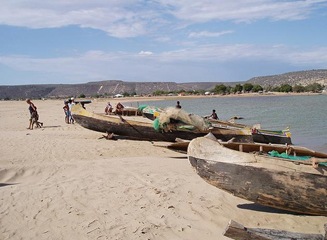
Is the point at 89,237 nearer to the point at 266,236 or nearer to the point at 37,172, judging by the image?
the point at 266,236

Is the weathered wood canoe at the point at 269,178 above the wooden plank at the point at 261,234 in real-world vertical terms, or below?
above

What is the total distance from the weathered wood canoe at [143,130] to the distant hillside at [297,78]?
97.5m

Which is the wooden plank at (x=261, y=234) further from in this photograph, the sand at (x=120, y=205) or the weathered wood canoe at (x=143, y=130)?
the weathered wood canoe at (x=143, y=130)

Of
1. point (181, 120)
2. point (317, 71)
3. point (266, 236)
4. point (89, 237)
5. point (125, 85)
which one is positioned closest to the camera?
point (266, 236)

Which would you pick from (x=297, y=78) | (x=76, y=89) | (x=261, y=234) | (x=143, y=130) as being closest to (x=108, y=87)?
(x=76, y=89)

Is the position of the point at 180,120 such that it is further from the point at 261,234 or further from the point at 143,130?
the point at 261,234

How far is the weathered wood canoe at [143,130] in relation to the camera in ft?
38.7

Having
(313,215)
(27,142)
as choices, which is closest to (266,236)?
(313,215)

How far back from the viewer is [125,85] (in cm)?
15162

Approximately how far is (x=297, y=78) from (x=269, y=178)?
400 feet

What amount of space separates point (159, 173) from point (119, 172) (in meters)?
0.85

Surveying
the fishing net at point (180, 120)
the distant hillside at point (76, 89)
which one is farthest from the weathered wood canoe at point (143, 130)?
the distant hillside at point (76, 89)

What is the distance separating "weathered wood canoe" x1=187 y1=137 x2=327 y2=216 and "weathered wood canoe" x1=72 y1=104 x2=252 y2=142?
5709mm

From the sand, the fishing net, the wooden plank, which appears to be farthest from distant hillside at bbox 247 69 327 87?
the wooden plank
